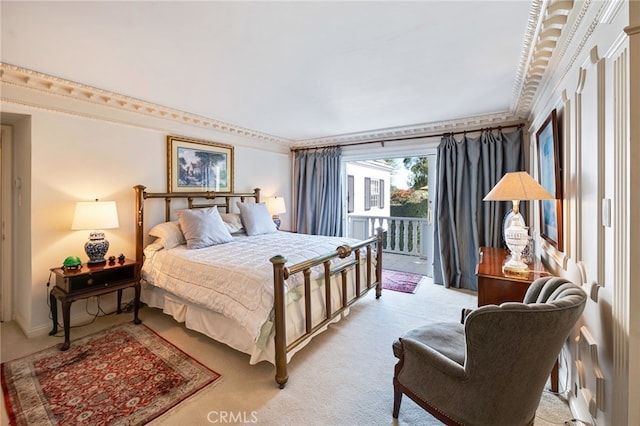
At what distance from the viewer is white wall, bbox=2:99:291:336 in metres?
2.70

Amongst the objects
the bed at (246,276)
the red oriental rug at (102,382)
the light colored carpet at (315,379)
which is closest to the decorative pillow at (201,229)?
the bed at (246,276)

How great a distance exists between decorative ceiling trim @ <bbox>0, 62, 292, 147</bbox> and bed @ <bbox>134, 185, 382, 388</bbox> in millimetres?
939

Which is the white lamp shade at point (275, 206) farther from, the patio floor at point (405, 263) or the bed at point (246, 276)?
the patio floor at point (405, 263)

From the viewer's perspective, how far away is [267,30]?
1.86 meters

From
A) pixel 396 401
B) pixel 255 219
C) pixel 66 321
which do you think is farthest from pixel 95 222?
pixel 396 401

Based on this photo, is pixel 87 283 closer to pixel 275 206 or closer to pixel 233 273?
pixel 233 273

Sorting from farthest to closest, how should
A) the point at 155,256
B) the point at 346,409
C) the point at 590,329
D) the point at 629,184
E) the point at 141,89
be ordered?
the point at 155,256 → the point at 141,89 → the point at 346,409 → the point at 590,329 → the point at 629,184

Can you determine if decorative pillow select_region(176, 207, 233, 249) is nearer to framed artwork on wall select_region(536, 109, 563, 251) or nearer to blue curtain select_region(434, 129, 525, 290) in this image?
blue curtain select_region(434, 129, 525, 290)

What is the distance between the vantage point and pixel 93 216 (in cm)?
274

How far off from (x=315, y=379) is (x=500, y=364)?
1.32 meters

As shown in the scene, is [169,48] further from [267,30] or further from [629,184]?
[629,184]

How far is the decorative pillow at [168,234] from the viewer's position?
3234mm

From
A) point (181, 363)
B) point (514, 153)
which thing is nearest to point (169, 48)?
point (181, 363)

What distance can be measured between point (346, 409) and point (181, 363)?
4.51 feet
